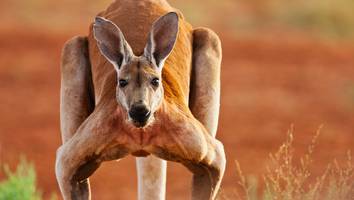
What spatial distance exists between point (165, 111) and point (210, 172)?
0.58 metres

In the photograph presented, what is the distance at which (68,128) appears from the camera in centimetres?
729

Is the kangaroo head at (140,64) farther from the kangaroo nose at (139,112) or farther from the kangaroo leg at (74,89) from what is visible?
the kangaroo leg at (74,89)

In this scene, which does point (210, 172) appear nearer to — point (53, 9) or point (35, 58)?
point (35, 58)

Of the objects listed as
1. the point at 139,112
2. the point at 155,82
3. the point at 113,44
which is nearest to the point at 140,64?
the point at 155,82

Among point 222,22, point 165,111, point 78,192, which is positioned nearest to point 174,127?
point 165,111

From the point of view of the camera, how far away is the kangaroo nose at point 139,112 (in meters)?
6.16

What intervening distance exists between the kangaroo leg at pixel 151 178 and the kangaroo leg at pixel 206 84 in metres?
0.41

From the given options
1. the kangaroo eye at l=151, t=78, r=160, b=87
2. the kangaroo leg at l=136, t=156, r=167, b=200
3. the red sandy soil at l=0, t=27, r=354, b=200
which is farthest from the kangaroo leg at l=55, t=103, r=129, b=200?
the red sandy soil at l=0, t=27, r=354, b=200

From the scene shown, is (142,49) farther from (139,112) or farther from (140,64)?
(139,112)

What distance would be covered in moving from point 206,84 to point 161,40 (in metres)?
0.87

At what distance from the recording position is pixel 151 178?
751 cm

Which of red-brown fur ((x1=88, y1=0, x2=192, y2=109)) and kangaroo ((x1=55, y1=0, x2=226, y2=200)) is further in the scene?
red-brown fur ((x1=88, y1=0, x2=192, y2=109))

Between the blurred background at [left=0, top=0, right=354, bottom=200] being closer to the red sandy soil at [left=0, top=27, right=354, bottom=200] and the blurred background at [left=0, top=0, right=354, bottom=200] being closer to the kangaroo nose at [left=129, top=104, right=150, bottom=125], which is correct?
the red sandy soil at [left=0, top=27, right=354, bottom=200]

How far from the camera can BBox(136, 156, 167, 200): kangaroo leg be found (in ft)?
24.4
